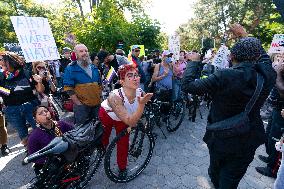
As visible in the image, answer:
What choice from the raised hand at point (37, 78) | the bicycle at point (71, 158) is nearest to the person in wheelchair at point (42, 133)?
the bicycle at point (71, 158)

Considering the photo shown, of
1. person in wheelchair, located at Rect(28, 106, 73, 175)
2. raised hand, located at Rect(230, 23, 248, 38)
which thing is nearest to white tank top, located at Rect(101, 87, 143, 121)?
person in wheelchair, located at Rect(28, 106, 73, 175)

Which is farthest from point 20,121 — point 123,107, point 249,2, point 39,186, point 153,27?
point 249,2

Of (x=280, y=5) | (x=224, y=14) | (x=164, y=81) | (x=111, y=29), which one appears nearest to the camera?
(x=280, y=5)

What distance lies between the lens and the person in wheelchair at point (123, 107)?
11.6 ft

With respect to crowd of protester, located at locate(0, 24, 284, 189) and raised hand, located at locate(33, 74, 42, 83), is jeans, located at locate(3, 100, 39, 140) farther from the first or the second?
raised hand, located at locate(33, 74, 42, 83)

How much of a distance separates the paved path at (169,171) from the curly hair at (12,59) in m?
1.75

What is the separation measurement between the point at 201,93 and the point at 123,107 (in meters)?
1.28

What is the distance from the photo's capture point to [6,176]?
184 inches

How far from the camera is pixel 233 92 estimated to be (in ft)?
8.25

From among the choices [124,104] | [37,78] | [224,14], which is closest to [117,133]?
[124,104]

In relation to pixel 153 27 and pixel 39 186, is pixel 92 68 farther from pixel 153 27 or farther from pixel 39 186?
pixel 153 27

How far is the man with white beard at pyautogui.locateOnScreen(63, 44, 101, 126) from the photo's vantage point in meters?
4.72

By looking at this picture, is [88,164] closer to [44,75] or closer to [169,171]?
[169,171]

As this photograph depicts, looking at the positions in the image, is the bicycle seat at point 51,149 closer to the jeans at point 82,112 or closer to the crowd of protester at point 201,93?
the crowd of protester at point 201,93
